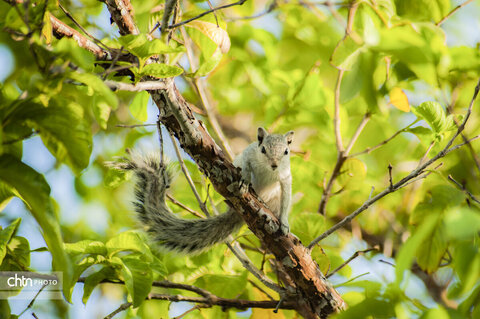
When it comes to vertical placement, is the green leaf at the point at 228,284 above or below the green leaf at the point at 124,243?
below

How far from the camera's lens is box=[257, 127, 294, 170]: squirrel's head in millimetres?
3594

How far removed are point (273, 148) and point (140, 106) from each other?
1.37 metres

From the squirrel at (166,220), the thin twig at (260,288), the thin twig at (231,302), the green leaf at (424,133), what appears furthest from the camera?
the squirrel at (166,220)

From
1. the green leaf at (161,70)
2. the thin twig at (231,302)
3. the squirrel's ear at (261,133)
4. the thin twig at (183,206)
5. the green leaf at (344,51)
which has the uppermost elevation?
the squirrel's ear at (261,133)

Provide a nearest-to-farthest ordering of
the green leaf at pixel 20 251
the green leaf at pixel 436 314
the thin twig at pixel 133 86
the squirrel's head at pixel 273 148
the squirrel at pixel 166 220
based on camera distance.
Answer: the green leaf at pixel 436 314, the thin twig at pixel 133 86, the green leaf at pixel 20 251, the squirrel at pixel 166 220, the squirrel's head at pixel 273 148

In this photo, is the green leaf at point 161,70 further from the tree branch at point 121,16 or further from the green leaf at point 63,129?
the tree branch at point 121,16

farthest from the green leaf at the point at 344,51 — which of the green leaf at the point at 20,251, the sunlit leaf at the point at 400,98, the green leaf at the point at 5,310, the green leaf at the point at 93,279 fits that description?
the green leaf at the point at 5,310

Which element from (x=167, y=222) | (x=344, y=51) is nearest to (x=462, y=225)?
(x=344, y=51)

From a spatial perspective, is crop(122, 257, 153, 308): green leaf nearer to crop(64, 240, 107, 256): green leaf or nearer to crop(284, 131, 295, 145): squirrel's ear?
crop(64, 240, 107, 256): green leaf

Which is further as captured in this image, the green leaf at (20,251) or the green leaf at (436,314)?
the green leaf at (20,251)

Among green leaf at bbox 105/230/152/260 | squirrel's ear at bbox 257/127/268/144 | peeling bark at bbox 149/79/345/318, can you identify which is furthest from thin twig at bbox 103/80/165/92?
squirrel's ear at bbox 257/127/268/144

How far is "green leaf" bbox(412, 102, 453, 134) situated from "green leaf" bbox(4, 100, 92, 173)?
5.39 ft

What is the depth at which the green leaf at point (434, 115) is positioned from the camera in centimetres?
230

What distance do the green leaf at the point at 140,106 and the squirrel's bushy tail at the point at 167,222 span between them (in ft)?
2.20
